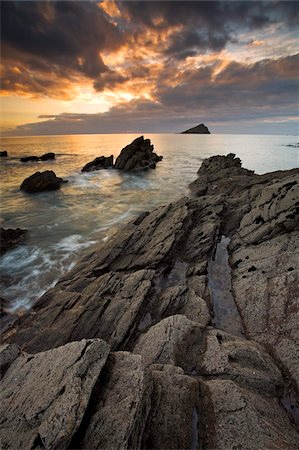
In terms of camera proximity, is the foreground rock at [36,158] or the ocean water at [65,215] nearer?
the ocean water at [65,215]

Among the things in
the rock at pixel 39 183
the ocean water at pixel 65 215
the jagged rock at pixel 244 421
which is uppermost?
the jagged rock at pixel 244 421

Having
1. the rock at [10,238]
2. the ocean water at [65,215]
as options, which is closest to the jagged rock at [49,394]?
the ocean water at [65,215]

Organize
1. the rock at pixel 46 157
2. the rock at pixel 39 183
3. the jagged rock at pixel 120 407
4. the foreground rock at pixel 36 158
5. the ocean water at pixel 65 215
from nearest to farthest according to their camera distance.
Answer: the jagged rock at pixel 120 407 → the ocean water at pixel 65 215 → the rock at pixel 39 183 → the foreground rock at pixel 36 158 → the rock at pixel 46 157

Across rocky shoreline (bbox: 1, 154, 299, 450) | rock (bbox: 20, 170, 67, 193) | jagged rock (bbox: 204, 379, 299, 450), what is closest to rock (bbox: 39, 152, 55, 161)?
rock (bbox: 20, 170, 67, 193)

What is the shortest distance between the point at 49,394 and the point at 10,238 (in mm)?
21213

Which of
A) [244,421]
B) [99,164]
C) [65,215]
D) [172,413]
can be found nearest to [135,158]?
[99,164]

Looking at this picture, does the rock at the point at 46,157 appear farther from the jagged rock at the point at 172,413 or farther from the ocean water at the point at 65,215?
the jagged rock at the point at 172,413

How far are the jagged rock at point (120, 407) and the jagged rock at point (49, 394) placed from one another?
32cm

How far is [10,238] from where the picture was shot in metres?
23.7

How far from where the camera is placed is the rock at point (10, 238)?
22062 millimetres

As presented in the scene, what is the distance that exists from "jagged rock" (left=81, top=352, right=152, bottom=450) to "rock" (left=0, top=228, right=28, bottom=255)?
19049 millimetres

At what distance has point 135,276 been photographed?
13289 millimetres

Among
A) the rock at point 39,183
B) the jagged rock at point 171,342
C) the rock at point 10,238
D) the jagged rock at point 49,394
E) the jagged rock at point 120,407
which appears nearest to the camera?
the jagged rock at point 120,407

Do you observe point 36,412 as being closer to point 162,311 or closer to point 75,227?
point 162,311
